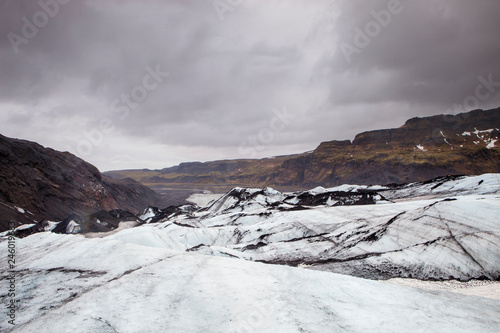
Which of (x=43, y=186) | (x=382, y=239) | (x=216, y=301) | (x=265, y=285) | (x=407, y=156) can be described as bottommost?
(x=382, y=239)

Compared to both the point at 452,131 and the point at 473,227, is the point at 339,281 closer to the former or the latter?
the point at 473,227

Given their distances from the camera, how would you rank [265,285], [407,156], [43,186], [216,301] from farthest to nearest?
[407,156] < [43,186] < [265,285] < [216,301]

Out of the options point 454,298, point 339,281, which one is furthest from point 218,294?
point 454,298

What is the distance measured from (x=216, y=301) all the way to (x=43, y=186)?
49.7m

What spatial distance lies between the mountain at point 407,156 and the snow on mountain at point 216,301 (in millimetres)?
118124

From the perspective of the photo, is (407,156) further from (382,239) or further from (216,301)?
(216,301)

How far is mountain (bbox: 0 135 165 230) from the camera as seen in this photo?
33.7 m

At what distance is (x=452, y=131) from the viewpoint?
15050cm

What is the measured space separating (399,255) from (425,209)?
15.7 ft

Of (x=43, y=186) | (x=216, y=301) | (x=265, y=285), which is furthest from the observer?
(x=43, y=186)

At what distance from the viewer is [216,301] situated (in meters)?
5.12

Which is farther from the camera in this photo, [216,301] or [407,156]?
[407,156]

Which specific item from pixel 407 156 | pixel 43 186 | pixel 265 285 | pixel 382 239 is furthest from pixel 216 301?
pixel 407 156

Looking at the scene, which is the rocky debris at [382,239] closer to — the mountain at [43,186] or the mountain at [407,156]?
the mountain at [43,186]
